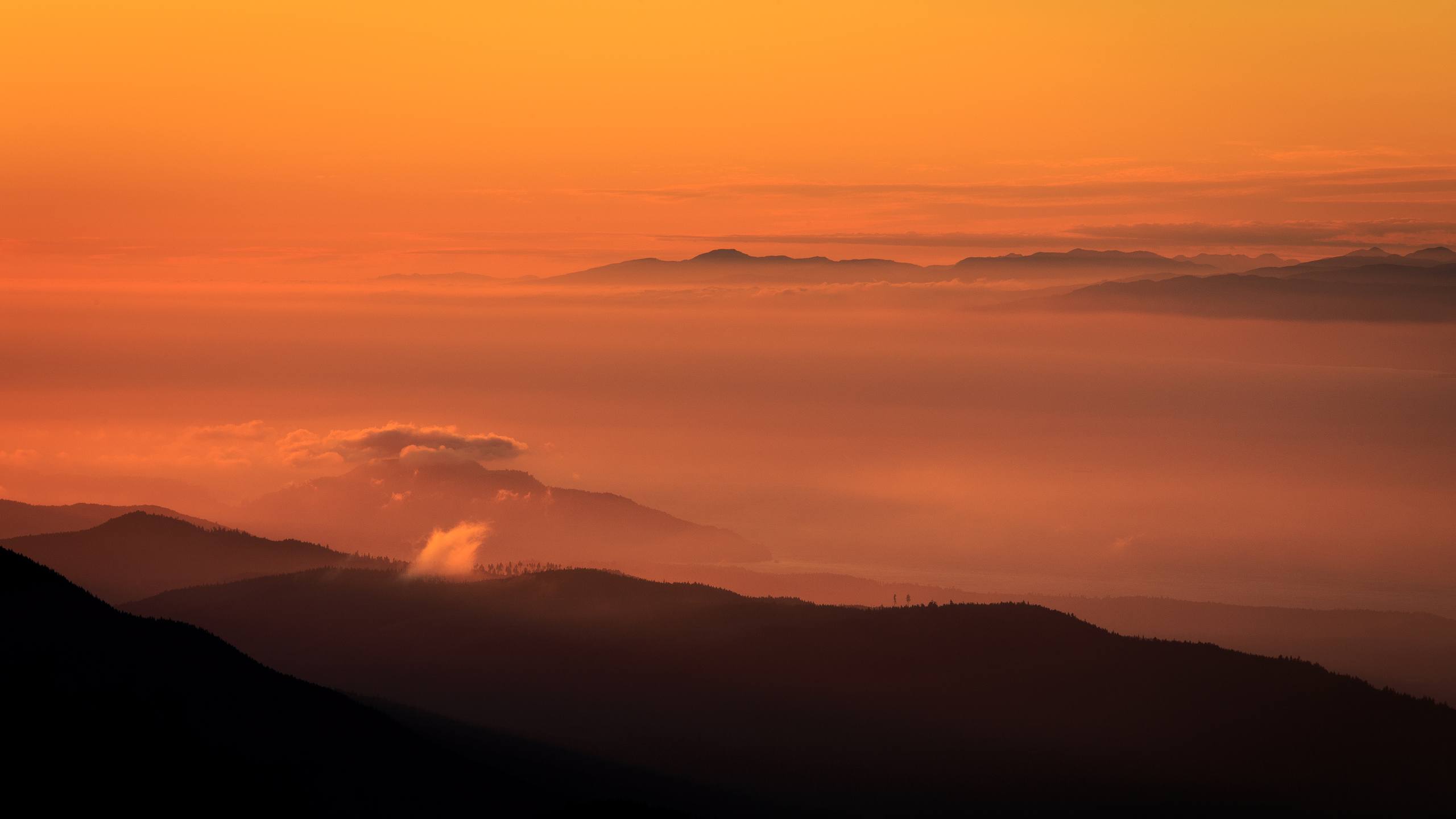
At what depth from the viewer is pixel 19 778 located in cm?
17638

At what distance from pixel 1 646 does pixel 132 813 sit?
108ft

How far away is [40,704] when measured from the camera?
18888 centimetres

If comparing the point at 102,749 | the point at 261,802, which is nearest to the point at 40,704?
the point at 102,749

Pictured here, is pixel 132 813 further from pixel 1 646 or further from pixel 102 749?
pixel 1 646

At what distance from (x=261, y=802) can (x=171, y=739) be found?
14.8 meters

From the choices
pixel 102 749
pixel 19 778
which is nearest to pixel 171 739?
pixel 102 749

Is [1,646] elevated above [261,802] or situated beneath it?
elevated above

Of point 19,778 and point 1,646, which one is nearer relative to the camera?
point 19,778

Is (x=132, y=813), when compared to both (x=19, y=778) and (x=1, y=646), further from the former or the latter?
(x=1, y=646)

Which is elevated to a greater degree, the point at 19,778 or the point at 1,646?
the point at 1,646

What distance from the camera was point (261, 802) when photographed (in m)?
197

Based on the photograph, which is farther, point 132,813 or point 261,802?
point 261,802

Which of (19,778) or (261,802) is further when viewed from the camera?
(261,802)

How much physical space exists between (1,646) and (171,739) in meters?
24.6
